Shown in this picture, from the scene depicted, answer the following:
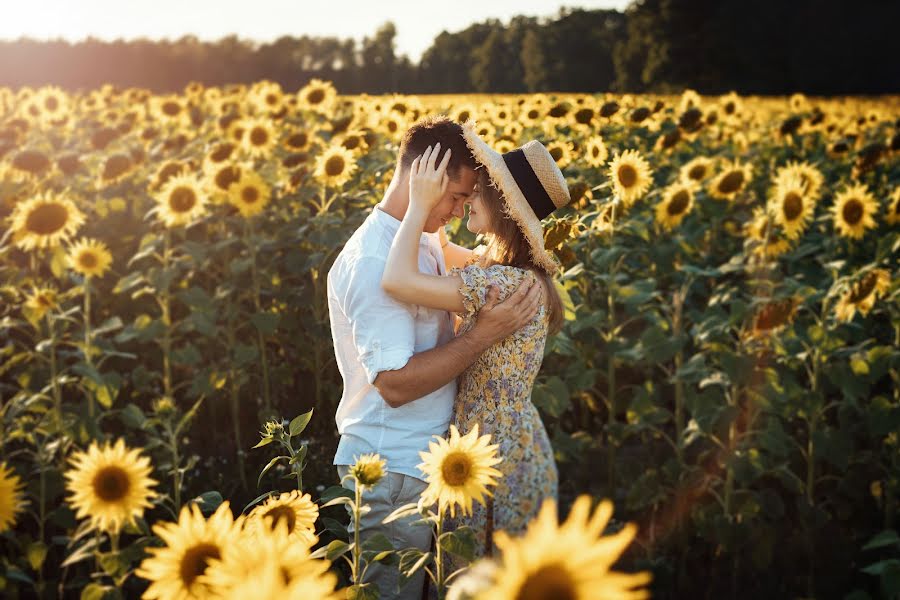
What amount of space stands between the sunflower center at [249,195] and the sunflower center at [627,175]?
2.06 metres

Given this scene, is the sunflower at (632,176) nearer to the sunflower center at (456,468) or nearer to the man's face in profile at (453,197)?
the man's face in profile at (453,197)

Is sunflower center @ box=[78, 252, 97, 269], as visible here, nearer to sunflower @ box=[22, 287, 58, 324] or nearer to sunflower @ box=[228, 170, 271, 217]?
sunflower @ box=[22, 287, 58, 324]

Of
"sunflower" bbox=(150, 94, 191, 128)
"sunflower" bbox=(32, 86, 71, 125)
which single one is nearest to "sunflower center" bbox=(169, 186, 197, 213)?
"sunflower" bbox=(150, 94, 191, 128)

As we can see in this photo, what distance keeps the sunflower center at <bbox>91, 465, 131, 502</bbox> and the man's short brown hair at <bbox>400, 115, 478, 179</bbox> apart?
3.92 feet

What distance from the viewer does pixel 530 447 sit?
2711 millimetres

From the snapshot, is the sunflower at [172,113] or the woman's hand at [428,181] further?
the sunflower at [172,113]

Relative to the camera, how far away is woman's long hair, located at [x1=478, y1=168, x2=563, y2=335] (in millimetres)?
2645

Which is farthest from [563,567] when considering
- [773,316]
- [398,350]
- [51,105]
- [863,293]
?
[51,105]

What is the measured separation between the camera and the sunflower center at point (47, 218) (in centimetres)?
470

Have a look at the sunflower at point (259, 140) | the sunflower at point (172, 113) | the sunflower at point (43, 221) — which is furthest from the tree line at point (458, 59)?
the sunflower at point (43, 221)

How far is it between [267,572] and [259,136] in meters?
6.26

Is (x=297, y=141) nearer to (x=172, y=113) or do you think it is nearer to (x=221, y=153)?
(x=221, y=153)

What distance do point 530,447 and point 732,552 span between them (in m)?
1.63

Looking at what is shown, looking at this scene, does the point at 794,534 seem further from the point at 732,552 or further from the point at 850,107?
the point at 850,107
